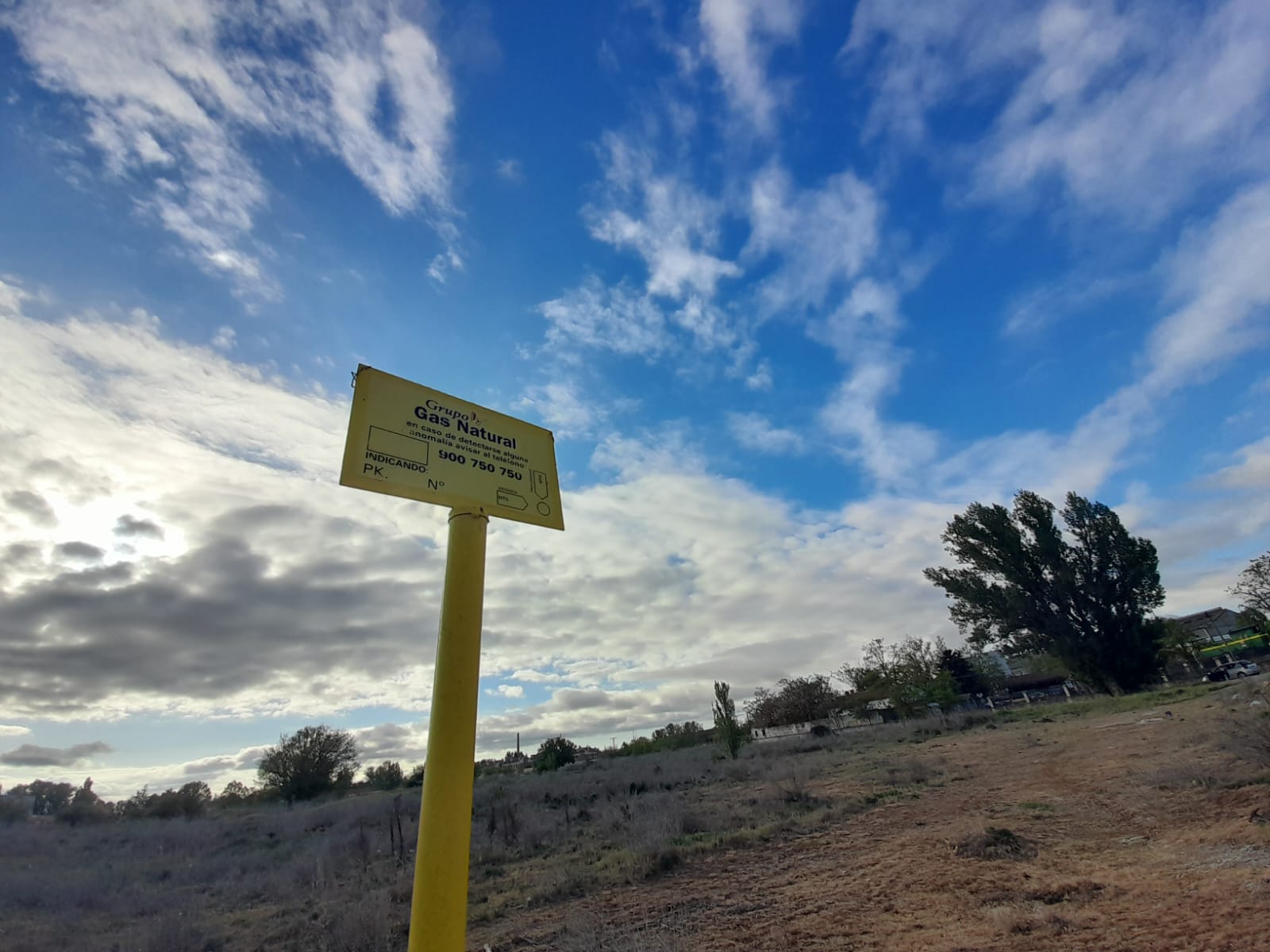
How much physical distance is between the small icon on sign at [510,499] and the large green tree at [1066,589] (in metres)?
39.2

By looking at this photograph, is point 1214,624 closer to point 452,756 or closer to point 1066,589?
point 1066,589

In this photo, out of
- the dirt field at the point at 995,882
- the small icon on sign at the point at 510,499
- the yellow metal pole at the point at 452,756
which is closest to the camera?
the yellow metal pole at the point at 452,756

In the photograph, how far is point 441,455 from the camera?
7.60 ft

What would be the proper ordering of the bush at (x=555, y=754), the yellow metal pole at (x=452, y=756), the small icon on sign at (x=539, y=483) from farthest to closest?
the bush at (x=555, y=754) → the small icon on sign at (x=539, y=483) → the yellow metal pole at (x=452, y=756)

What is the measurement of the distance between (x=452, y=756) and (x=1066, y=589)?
4129 centimetres

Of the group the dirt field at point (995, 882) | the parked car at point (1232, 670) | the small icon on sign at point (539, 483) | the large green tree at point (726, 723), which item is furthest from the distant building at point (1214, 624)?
the small icon on sign at point (539, 483)

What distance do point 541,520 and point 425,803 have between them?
3.75 ft

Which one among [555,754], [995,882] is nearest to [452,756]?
[995,882]

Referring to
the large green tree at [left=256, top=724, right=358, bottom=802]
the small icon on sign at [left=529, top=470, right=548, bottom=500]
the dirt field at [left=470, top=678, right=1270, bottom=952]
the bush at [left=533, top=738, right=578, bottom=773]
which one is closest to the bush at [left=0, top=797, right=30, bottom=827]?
the large green tree at [left=256, top=724, right=358, bottom=802]

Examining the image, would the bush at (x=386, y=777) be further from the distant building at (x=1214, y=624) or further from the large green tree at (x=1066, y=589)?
the distant building at (x=1214, y=624)

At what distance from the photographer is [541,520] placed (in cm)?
258

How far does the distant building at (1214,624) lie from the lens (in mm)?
72000

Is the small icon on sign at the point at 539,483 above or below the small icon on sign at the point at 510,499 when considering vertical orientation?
above

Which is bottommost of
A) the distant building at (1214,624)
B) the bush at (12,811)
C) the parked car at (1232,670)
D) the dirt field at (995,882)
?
the dirt field at (995,882)
